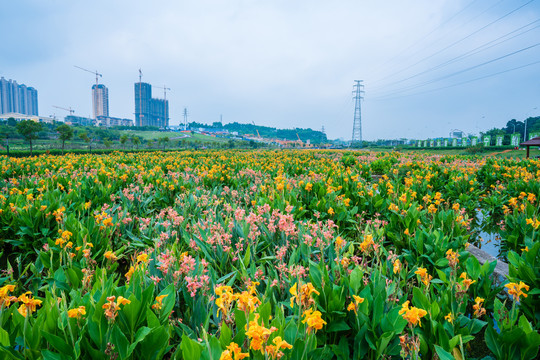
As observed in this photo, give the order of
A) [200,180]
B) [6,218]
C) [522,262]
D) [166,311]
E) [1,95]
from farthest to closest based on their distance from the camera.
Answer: [1,95] → [200,180] → [6,218] → [522,262] → [166,311]

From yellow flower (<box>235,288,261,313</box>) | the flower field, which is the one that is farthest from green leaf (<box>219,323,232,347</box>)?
yellow flower (<box>235,288,261,313</box>)

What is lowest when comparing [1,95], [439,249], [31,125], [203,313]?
[203,313]

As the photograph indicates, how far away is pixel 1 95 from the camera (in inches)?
5241

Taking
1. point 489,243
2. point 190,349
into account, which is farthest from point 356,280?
point 489,243

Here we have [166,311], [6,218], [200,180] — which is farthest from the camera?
[200,180]

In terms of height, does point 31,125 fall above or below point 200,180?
above

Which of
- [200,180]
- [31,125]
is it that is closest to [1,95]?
[31,125]

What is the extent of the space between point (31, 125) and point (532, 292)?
3231 centimetres

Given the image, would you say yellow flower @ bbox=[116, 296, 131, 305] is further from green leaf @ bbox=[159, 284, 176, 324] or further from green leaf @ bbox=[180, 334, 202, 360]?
green leaf @ bbox=[180, 334, 202, 360]

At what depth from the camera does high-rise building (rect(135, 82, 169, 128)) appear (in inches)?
6374

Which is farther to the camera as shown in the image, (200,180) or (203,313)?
(200,180)

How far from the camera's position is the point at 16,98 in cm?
14112

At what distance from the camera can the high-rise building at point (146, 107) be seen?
531 feet

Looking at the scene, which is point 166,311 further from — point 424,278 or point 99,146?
point 99,146
